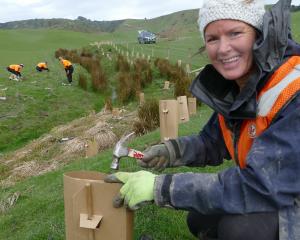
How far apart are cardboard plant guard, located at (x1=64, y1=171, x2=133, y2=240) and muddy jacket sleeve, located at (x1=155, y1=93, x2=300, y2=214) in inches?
14.6

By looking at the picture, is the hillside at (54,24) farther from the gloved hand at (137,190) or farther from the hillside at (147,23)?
the gloved hand at (137,190)

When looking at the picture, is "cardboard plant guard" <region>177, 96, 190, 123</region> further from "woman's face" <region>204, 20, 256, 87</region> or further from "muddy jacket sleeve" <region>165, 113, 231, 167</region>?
→ "woman's face" <region>204, 20, 256, 87</region>

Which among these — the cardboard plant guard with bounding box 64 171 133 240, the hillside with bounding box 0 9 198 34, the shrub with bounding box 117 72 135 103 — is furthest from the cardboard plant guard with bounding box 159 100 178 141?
the hillside with bounding box 0 9 198 34

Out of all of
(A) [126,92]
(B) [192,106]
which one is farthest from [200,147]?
(A) [126,92]

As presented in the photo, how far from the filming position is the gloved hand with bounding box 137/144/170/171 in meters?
3.05

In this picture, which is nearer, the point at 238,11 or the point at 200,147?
the point at 238,11

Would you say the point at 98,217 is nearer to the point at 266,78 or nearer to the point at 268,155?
the point at 268,155

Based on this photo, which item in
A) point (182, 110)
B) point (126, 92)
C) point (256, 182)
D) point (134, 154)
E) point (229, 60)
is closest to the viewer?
point (256, 182)

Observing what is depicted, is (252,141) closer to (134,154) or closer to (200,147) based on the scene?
(200,147)

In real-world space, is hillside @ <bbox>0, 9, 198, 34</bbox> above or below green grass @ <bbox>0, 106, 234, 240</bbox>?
above

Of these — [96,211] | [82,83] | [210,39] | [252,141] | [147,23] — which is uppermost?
[147,23]

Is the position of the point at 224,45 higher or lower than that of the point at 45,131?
higher

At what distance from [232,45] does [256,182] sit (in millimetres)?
717

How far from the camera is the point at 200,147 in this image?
10.1 ft
